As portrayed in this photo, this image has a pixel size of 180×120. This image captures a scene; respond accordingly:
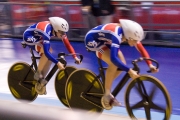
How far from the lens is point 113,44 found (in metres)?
3.74

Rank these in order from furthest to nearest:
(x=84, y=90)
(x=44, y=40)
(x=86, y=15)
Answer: (x=86, y=15)
(x=44, y=40)
(x=84, y=90)

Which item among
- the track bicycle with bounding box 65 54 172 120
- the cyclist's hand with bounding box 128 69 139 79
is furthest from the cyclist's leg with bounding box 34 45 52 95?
the cyclist's hand with bounding box 128 69 139 79

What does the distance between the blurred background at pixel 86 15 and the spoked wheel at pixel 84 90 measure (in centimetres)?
529

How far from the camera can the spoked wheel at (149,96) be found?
3.58 meters

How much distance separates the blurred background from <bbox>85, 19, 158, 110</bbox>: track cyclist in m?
5.41

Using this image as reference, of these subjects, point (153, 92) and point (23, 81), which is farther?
point (23, 81)

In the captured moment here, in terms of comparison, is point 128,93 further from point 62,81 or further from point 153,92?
point 62,81

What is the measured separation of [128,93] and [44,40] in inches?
50.2

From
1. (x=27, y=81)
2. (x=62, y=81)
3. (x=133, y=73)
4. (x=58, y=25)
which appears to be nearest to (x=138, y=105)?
(x=133, y=73)

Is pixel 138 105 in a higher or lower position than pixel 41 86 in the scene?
higher

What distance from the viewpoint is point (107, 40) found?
155 inches

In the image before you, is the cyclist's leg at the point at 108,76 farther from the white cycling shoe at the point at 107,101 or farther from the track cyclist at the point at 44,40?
the track cyclist at the point at 44,40

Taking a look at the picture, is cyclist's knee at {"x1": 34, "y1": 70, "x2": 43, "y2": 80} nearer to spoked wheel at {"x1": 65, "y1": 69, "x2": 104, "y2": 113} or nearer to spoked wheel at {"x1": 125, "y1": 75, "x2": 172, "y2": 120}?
spoked wheel at {"x1": 65, "y1": 69, "x2": 104, "y2": 113}

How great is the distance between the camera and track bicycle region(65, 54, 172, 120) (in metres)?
3.63
